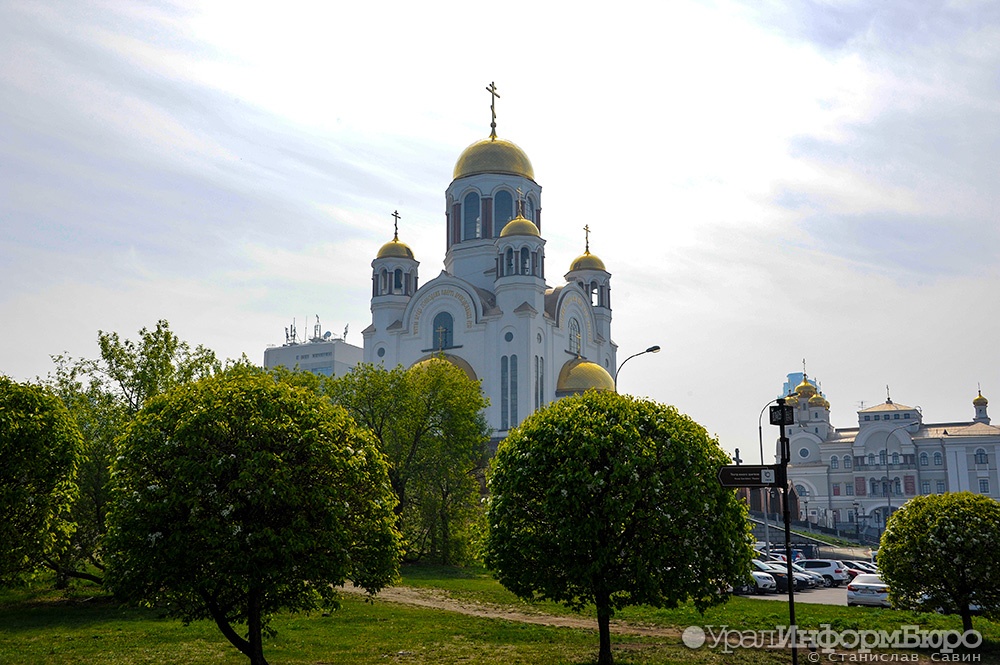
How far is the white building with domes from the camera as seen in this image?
5297cm

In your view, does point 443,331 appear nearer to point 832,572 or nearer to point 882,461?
point 832,572

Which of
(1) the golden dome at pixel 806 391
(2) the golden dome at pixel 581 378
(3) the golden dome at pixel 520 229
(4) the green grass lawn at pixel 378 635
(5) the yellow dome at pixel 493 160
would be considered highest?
(5) the yellow dome at pixel 493 160

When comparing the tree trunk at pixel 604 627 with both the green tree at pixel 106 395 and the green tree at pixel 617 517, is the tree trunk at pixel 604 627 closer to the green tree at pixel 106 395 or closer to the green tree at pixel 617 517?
the green tree at pixel 617 517

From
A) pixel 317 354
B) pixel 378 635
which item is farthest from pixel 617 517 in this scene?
pixel 317 354

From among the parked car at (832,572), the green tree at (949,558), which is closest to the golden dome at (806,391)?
the parked car at (832,572)

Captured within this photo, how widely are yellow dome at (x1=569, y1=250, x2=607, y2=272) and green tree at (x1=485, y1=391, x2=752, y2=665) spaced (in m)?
47.8

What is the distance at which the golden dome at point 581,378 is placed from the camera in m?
53.5

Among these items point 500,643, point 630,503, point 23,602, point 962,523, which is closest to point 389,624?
point 500,643

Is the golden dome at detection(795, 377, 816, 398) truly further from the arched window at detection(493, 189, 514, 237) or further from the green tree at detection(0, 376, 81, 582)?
the green tree at detection(0, 376, 81, 582)

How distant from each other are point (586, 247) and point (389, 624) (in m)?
48.1

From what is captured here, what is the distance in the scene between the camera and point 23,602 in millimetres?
22688

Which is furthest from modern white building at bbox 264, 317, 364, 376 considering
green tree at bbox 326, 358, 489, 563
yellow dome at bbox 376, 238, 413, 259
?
green tree at bbox 326, 358, 489, 563

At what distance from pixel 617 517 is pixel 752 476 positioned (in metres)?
2.23

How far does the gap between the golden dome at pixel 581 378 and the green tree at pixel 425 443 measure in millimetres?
18416
